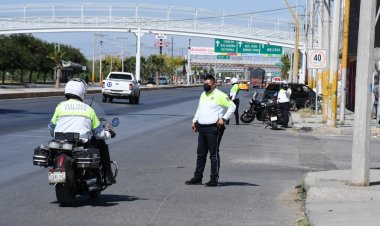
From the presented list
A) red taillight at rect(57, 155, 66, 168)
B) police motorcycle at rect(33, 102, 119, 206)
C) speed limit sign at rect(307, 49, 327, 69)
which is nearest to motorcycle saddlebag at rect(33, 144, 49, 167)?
police motorcycle at rect(33, 102, 119, 206)

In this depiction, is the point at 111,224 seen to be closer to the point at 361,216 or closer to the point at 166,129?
the point at 361,216

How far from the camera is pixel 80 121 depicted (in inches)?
403

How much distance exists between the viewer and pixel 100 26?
3172 inches

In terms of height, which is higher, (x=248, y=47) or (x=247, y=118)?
(x=248, y=47)

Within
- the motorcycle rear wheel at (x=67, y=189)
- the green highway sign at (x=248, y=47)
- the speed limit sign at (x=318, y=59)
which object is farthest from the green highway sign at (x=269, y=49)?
the motorcycle rear wheel at (x=67, y=189)

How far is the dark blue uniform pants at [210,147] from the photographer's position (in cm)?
1255

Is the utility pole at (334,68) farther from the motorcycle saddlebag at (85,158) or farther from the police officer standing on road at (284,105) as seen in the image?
the motorcycle saddlebag at (85,158)

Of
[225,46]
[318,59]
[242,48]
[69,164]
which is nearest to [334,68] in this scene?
[318,59]

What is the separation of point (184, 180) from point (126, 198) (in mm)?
2396

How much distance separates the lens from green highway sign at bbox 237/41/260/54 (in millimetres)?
95000

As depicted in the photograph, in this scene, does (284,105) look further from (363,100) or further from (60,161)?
(60,161)

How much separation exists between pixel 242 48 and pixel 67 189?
86.3 m

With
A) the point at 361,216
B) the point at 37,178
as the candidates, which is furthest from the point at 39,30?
the point at 361,216

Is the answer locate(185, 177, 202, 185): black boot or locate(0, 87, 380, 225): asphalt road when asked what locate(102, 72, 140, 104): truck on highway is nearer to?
locate(0, 87, 380, 225): asphalt road
